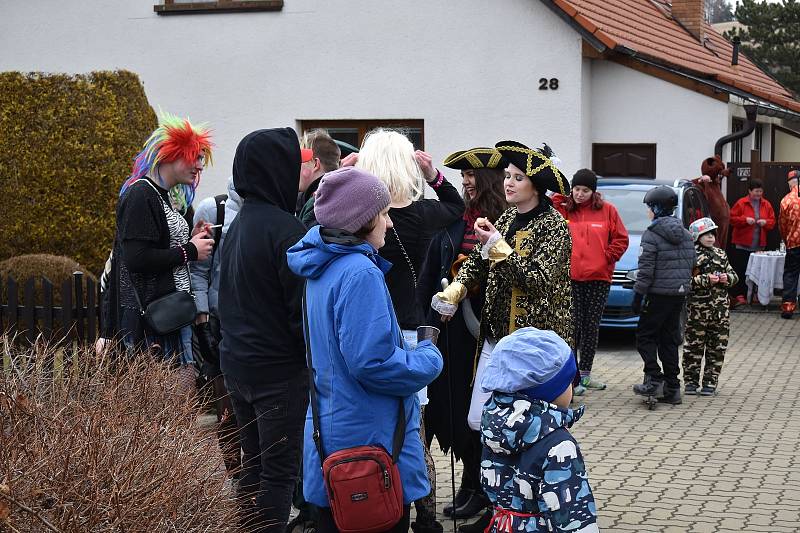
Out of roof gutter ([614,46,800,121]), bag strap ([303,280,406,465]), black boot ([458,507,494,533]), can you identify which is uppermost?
roof gutter ([614,46,800,121])

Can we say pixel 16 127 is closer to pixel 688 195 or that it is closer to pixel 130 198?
pixel 130 198

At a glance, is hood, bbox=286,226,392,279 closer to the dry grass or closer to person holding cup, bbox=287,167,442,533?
person holding cup, bbox=287,167,442,533

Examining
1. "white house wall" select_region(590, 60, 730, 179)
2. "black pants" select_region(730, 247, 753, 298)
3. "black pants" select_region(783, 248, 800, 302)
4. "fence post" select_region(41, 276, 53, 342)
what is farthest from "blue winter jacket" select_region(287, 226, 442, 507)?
"black pants" select_region(730, 247, 753, 298)

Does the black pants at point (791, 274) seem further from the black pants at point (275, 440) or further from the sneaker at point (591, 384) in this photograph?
the black pants at point (275, 440)

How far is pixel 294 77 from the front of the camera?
16.5 meters

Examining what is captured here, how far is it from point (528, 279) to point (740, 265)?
11925 millimetres

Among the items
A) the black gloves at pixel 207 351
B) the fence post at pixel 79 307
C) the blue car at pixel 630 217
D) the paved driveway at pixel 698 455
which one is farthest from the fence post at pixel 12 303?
the blue car at pixel 630 217

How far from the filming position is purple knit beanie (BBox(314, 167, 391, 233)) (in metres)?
3.95

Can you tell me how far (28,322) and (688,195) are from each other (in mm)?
8474

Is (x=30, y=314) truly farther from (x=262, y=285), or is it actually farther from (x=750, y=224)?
(x=750, y=224)

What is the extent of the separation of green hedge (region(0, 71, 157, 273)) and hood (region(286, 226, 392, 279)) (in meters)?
8.22

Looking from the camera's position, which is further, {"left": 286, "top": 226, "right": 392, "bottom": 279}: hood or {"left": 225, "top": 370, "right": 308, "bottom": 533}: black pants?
{"left": 225, "top": 370, "right": 308, "bottom": 533}: black pants

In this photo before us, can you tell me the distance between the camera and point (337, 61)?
53.6ft

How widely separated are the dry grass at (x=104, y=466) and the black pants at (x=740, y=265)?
43.4 ft
